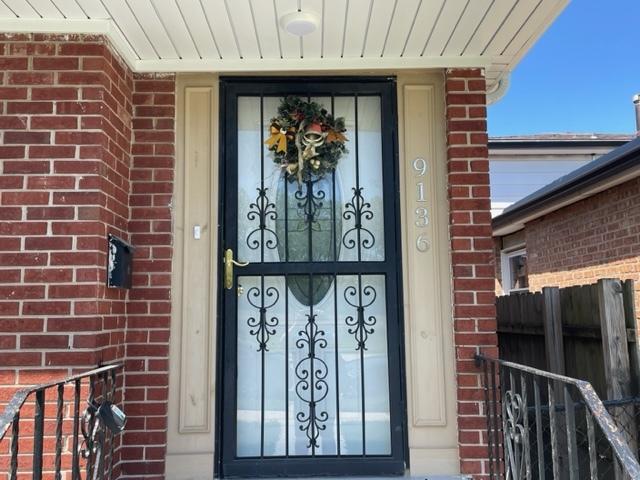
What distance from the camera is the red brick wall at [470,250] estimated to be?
3111mm

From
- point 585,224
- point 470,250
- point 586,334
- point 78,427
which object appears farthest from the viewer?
point 585,224

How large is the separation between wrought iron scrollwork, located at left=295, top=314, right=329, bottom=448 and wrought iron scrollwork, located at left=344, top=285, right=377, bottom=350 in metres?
0.19

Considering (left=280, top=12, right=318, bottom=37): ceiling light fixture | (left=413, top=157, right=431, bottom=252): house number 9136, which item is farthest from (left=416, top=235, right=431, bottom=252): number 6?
(left=280, top=12, right=318, bottom=37): ceiling light fixture

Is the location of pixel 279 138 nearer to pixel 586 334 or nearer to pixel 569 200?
pixel 586 334

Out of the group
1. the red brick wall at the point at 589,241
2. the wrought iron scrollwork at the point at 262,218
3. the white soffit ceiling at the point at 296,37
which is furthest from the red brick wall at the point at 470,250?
the red brick wall at the point at 589,241

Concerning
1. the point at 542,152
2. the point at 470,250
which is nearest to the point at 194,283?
the point at 470,250

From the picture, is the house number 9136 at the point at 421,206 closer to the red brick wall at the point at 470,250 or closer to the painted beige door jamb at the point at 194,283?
the red brick wall at the point at 470,250

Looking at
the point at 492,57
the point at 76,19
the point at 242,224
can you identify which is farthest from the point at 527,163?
the point at 76,19

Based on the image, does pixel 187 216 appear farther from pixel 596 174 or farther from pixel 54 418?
pixel 596 174

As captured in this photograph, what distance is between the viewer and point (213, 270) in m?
3.27

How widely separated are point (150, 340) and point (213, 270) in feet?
1.74

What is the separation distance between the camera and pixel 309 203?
11.2 feet

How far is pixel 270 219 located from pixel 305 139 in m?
0.53

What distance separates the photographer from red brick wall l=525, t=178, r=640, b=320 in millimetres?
5301
